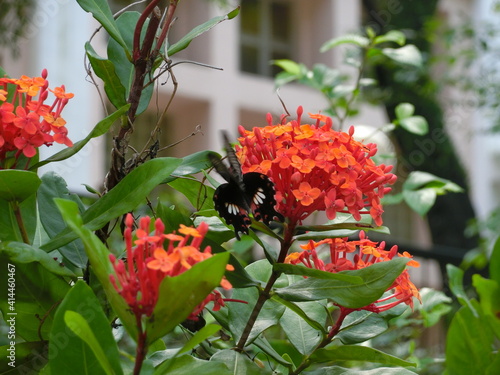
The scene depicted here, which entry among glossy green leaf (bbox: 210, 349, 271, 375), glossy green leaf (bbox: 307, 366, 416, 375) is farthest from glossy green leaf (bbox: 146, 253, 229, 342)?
glossy green leaf (bbox: 307, 366, 416, 375)

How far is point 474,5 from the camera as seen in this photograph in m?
11.0

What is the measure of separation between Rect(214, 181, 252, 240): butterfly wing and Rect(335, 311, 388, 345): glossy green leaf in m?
0.20

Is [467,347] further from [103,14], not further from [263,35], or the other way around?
[263,35]

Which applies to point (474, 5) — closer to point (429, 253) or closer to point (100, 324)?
point (429, 253)

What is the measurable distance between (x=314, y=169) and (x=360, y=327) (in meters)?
0.23

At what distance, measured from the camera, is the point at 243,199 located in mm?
829

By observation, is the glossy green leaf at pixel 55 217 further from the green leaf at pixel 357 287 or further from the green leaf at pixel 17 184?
the green leaf at pixel 357 287

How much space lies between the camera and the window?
10456mm

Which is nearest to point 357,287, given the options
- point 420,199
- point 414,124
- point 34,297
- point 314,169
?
point 314,169

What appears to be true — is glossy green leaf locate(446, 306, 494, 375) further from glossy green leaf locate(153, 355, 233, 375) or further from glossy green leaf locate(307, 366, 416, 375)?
glossy green leaf locate(153, 355, 233, 375)

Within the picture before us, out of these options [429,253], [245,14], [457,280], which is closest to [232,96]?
[245,14]

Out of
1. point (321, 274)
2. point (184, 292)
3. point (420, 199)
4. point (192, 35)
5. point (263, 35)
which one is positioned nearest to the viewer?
point (184, 292)

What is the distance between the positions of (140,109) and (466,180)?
5.36m

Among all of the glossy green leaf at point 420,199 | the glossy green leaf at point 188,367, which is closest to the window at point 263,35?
the glossy green leaf at point 420,199
